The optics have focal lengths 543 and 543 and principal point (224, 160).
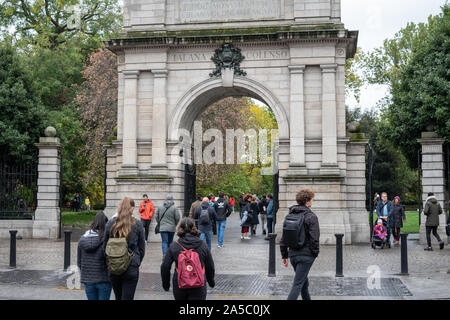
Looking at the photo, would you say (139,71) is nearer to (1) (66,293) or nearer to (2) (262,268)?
(2) (262,268)

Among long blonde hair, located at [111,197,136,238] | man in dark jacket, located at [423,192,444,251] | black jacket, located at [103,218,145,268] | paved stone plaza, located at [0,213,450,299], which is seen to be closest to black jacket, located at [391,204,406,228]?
paved stone plaza, located at [0,213,450,299]

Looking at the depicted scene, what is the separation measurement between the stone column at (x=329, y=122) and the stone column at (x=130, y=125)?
267 inches

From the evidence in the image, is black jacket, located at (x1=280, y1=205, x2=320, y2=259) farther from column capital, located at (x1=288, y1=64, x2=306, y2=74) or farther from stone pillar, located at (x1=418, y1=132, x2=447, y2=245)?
column capital, located at (x1=288, y1=64, x2=306, y2=74)

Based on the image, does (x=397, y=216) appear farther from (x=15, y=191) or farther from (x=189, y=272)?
(x=15, y=191)

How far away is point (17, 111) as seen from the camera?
24.2 metres

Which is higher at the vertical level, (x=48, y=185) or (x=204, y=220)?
(x=48, y=185)

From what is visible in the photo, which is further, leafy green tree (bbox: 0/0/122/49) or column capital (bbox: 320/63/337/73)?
leafy green tree (bbox: 0/0/122/49)

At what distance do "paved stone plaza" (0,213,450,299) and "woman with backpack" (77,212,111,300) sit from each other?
2.59 metres

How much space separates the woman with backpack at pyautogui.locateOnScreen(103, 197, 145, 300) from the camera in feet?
20.7

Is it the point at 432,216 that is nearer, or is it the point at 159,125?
the point at 432,216

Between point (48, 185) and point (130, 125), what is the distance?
3.92 meters

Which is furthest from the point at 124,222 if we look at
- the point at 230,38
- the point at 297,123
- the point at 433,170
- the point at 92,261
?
the point at 433,170

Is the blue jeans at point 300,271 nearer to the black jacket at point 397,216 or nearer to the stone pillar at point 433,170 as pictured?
the black jacket at point 397,216
